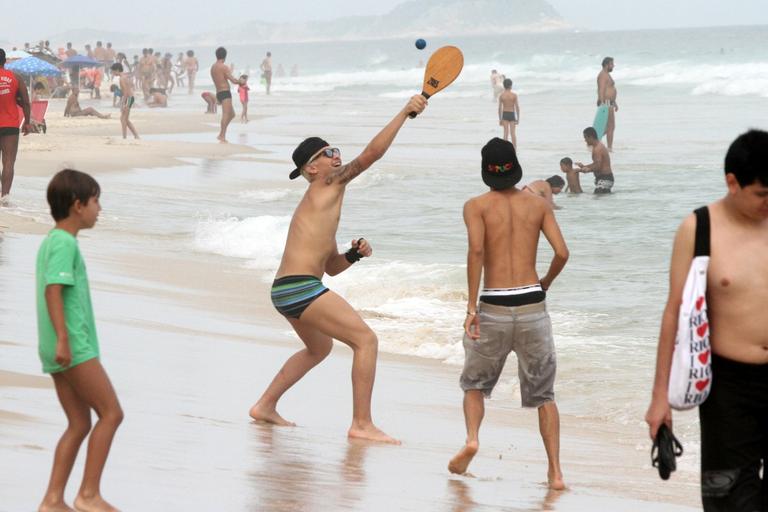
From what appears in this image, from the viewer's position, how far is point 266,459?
5.64 m

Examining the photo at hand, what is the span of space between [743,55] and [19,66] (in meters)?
54.9

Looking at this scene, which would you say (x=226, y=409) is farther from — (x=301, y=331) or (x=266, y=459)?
(x=266, y=459)

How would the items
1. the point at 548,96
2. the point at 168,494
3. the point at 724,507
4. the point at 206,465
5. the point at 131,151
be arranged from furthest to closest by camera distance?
1. the point at 548,96
2. the point at 131,151
3. the point at 206,465
4. the point at 168,494
5. the point at 724,507

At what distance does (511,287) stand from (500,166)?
1.69 ft

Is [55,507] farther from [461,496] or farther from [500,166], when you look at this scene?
[500,166]

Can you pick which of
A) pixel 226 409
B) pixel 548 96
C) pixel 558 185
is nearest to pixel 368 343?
pixel 226 409

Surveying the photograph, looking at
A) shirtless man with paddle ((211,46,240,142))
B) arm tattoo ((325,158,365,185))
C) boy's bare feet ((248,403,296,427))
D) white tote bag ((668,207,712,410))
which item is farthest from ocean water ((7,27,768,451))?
white tote bag ((668,207,712,410))

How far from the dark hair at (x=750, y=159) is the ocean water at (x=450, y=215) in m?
3.76

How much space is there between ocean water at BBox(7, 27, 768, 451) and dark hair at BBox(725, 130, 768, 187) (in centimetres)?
376

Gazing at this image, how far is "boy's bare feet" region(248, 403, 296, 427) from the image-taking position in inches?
255

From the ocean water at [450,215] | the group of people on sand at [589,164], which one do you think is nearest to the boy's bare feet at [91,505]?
the ocean water at [450,215]

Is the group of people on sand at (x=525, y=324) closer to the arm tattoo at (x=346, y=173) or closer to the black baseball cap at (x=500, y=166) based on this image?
the black baseball cap at (x=500, y=166)

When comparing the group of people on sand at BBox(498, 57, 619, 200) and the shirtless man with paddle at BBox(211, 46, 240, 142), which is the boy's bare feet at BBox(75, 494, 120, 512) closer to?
the group of people on sand at BBox(498, 57, 619, 200)

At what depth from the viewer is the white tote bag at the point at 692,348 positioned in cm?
387
